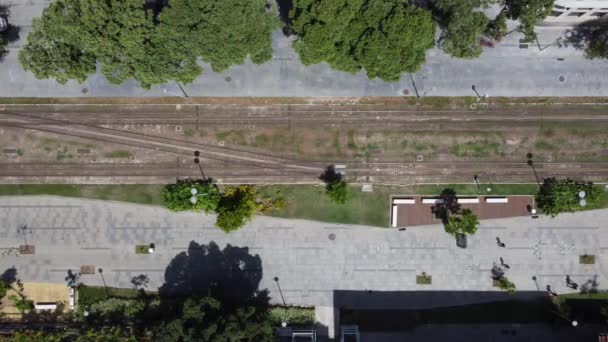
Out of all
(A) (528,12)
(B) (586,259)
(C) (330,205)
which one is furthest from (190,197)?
(B) (586,259)

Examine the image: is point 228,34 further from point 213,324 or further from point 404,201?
point 213,324

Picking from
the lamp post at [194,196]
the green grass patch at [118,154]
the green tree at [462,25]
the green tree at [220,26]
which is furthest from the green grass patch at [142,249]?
the green tree at [462,25]

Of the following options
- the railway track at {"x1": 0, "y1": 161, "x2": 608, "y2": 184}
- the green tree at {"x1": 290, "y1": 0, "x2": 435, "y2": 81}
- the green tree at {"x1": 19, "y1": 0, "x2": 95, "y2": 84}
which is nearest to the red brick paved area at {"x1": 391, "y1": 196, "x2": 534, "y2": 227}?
the railway track at {"x1": 0, "y1": 161, "x2": 608, "y2": 184}

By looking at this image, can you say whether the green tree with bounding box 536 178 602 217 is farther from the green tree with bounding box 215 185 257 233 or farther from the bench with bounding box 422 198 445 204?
the green tree with bounding box 215 185 257 233

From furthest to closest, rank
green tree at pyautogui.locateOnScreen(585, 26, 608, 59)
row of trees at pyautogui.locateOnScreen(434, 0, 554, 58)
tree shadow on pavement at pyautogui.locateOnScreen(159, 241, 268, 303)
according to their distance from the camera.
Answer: tree shadow on pavement at pyautogui.locateOnScreen(159, 241, 268, 303) < green tree at pyautogui.locateOnScreen(585, 26, 608, 59) < row of trees at pyautogui.locateOnScreen(434, 0, 554, 58)

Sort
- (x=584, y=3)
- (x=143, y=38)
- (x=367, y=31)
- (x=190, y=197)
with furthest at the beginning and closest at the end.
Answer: (x=190, y=197)
(x=584, y=3)
(x=367, y=31)
(x=143, y=38)

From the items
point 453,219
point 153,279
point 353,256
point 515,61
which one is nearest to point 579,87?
point 515,61

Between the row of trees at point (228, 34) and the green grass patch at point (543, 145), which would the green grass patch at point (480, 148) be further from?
the row of trees at point (228, 34)
